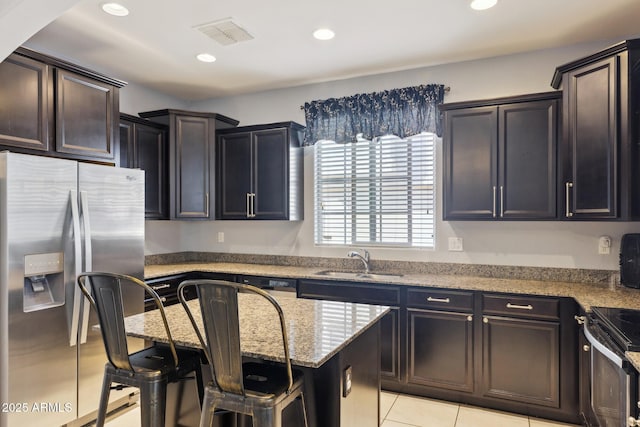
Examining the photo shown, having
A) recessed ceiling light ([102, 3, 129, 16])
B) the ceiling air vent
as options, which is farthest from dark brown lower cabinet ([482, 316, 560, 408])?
recessed ceiling light ([102, 3, 129, 16])

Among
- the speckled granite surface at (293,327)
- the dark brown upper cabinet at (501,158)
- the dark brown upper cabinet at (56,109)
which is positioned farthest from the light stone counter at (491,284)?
the dark brown upper cabinet at (56,109)

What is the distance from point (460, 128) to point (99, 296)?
2686 mm

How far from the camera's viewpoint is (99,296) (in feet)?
5.71

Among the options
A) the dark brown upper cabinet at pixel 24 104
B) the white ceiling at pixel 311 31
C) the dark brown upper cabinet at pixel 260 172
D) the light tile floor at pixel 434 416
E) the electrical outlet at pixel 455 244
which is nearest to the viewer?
the dark brown upper cabinet at pixel 24 104

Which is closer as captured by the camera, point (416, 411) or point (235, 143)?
point (416, 411)

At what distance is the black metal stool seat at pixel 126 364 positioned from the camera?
168 cm

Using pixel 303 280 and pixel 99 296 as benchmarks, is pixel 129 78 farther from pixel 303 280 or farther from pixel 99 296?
pixel 99 296

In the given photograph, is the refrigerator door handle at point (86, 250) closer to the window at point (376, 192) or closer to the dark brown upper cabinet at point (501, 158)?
the window at point (376, 192)

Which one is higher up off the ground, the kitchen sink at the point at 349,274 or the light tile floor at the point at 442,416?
the kitchen sink at the point at 349,274

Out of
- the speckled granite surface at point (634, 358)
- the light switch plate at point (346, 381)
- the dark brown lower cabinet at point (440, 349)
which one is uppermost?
the speckled granite surface at point (634, 358)

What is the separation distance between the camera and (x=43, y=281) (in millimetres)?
2389

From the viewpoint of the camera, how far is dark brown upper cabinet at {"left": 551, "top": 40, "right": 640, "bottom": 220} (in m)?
2.38

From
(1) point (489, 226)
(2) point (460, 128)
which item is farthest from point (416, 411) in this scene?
(2) point (460, 128)

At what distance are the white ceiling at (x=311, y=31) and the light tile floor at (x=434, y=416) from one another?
107 inches
